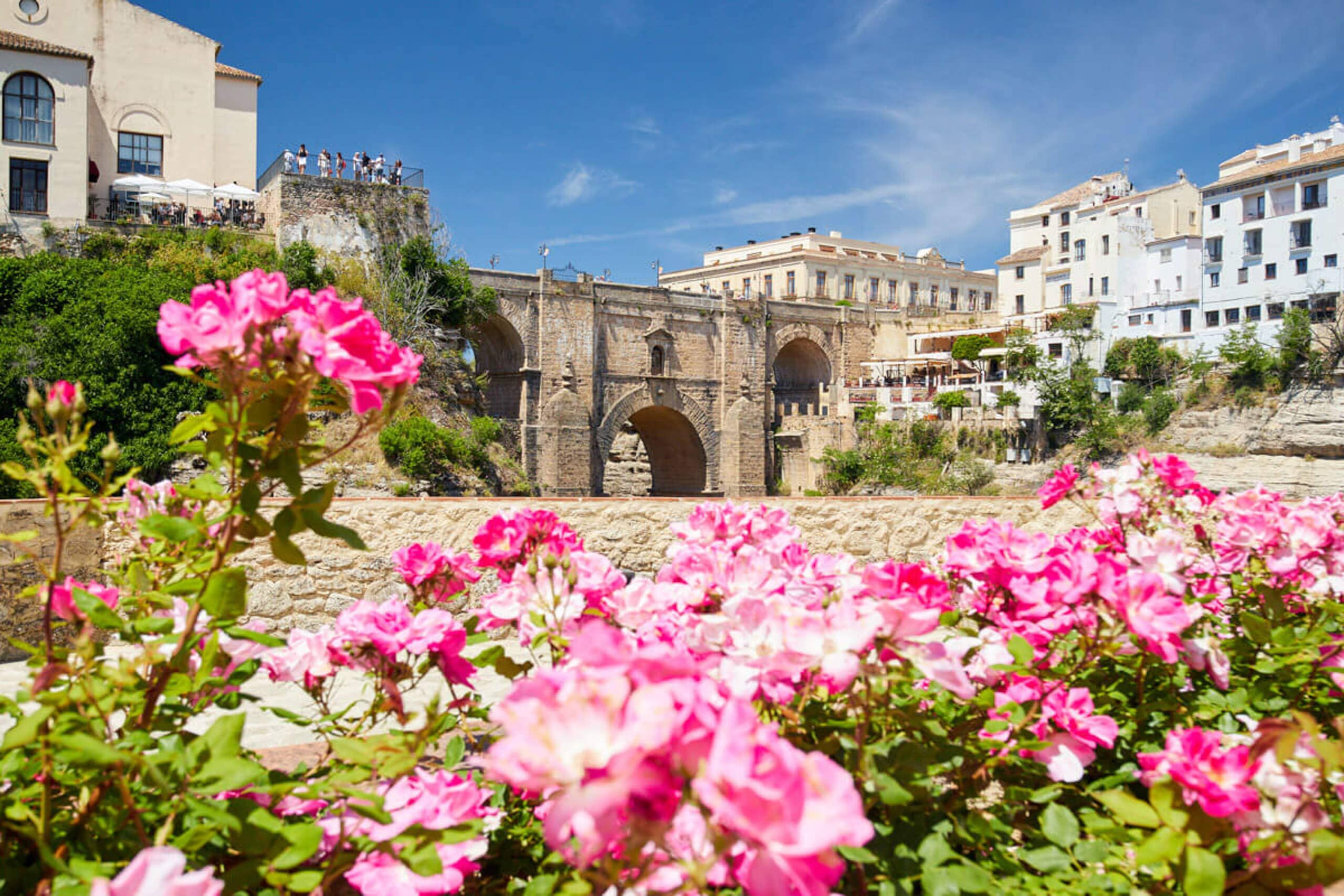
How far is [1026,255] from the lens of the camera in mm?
51188

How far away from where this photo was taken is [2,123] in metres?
23.9

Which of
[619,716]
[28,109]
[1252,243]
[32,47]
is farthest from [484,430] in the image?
[1252,243]

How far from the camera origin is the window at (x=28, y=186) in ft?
78.7

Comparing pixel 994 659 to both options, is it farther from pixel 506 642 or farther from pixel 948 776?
pixel 506 642

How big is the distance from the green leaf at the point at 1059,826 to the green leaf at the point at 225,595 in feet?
5.19

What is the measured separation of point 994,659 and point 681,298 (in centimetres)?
3352

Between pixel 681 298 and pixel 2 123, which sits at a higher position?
pixel 2 123

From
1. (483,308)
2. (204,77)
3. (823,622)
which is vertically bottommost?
(823,622)

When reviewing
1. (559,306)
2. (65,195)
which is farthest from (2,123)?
(559,306)

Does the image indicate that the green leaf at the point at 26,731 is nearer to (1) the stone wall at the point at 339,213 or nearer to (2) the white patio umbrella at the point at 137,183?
(1) the stone wall at the point at 339,213

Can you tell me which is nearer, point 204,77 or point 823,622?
point 823,622

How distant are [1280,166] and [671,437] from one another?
27.2 metres

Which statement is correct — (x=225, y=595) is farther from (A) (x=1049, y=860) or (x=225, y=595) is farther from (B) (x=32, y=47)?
(B) (x=32, y=47)

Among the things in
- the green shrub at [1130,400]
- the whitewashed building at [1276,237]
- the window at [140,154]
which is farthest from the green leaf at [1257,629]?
the whitewashed building at [1276,237]
